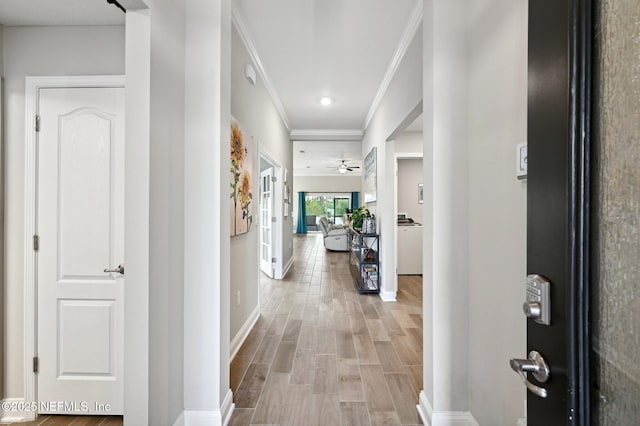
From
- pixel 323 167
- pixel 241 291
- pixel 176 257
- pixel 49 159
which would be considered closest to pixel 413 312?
pixel 241 291

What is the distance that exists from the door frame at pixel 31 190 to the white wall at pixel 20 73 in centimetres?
4

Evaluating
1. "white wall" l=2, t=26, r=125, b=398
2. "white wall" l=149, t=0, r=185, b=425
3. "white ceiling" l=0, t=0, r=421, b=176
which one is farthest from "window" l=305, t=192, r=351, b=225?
"white wall" l=149, t=0, r=185, b=425

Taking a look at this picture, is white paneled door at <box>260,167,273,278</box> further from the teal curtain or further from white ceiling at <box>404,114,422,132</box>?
the teal curtain

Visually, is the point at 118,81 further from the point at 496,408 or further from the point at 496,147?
the point at 496,408

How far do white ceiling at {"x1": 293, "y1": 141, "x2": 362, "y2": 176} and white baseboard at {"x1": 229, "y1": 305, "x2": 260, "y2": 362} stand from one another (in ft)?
14.8

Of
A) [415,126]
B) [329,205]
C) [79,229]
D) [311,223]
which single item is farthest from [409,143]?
[311,223]

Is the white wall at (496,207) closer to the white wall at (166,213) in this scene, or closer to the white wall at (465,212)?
the white wall at (465,212)

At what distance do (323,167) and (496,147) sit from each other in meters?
10.1

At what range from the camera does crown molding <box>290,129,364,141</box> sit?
5973mm

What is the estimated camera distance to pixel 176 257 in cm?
159

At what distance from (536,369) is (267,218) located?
5.08 m

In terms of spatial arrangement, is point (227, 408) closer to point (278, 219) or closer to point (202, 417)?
point (202, 417)

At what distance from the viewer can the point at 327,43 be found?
2.81 metres

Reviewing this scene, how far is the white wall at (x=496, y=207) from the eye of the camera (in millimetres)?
1269
